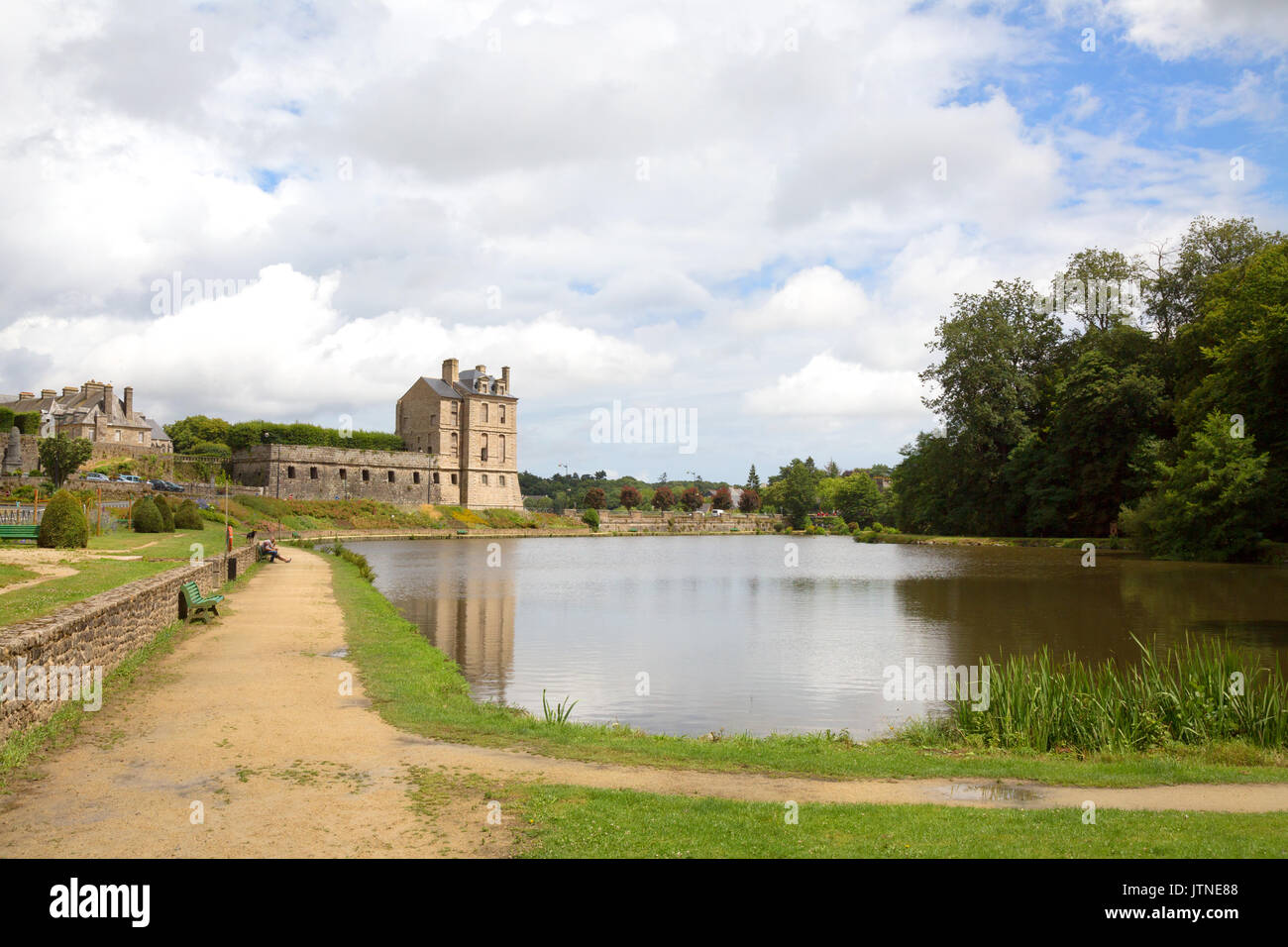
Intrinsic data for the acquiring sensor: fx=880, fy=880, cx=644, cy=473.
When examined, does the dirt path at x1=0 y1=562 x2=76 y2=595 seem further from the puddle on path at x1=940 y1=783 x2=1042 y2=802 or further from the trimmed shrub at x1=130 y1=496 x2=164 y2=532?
the trimmed shrub at x1=130 y1=496 x2=164 y2=532

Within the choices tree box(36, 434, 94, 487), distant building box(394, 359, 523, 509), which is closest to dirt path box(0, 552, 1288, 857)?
tree box(36, 434, 94, 487)

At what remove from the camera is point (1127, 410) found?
47812 mm

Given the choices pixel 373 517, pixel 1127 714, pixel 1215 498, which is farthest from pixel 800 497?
pixel 1127 714

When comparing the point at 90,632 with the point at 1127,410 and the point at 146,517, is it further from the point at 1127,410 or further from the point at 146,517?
the point at 1127,410

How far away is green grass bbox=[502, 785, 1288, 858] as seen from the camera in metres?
5.41

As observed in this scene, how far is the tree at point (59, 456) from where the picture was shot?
127 feet

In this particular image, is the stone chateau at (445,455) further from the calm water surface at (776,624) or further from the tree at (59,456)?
the calm water surface at (776,624)

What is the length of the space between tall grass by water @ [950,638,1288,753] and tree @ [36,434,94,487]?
4086 centimetres

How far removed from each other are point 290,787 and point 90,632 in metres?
4.65

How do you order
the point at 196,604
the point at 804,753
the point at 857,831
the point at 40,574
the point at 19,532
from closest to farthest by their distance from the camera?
the point at 857,831 → the point at 804,753 → the point at 196,604 → the point at 40,574 → the point at 19,532
